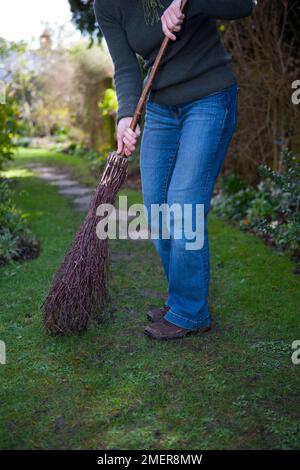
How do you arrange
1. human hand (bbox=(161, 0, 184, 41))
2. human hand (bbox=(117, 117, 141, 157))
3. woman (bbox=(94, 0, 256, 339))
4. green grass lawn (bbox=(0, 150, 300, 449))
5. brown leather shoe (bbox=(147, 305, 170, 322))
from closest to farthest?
1. green grass lawn (bbox=(0, 150, 300, 449))
2. human hand (bbox=(161, 0, 184, 41))
3. woman (bbox=(94, 0, 256, 339))
4. human hand (bbox=(117, 117, 141, 157))
5. brown leather shoe (bbox=(147, 305, 170, 322))

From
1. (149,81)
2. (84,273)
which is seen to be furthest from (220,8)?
(84,273)

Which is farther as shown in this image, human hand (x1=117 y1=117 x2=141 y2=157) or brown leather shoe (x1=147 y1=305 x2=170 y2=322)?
brown leather shoe (x1=147 y1=305 x2=170 y2=322)

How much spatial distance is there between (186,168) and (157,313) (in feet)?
2.73

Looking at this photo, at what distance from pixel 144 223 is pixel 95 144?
21.8 feet

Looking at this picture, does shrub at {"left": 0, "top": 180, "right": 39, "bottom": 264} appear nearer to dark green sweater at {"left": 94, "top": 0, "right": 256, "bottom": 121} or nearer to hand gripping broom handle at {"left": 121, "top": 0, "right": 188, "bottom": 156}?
hand gripping broom handle at {"left": 121, "top": 0, "right": 188, "bottom": 156}

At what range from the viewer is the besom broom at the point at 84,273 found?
8.88ft

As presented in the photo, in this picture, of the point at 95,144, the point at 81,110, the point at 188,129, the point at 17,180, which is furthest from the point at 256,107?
the point at 81,110

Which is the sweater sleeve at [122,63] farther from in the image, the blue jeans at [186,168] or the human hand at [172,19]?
the human hand at [172,19]

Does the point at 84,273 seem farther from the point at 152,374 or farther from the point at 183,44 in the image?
the point at 183,44

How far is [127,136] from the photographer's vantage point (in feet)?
8.71

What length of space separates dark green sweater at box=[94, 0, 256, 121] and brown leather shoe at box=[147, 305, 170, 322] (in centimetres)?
105

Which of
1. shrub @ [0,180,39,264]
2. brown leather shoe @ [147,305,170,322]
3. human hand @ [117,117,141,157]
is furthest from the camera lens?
shrub @ [0,180,39,264]

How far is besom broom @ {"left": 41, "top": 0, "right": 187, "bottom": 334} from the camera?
8.88 ft

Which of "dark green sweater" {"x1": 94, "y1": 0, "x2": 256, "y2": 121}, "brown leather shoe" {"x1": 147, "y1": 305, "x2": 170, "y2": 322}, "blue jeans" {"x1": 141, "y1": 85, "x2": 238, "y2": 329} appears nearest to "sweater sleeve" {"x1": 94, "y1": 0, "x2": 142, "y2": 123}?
"dark green sweater" {"x1": 94, "y1": 0, "x2": 256, "y2": 121}
